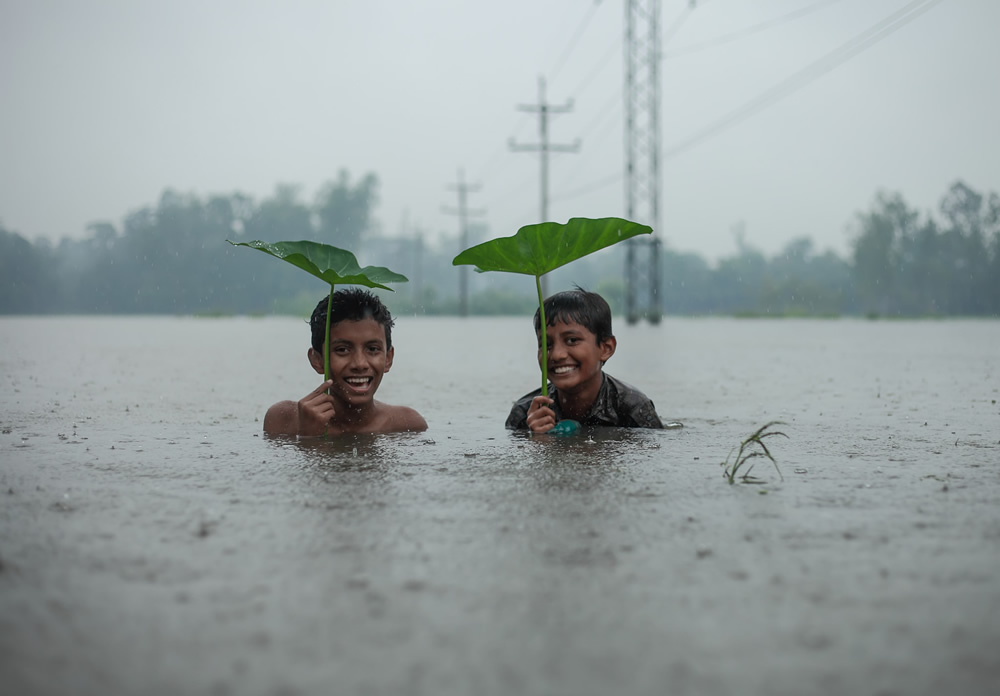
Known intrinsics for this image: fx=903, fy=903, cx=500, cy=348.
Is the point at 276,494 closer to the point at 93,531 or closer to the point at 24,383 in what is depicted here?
the point at 93,531

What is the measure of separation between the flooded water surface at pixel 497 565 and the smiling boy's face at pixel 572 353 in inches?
12.1

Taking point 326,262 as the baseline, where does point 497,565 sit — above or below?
below

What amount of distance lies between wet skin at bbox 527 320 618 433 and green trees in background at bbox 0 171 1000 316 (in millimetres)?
47163

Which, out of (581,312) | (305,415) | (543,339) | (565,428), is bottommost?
(565,428)

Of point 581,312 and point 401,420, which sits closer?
point 581,312

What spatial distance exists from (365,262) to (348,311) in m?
66.4

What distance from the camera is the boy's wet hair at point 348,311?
4223 mm

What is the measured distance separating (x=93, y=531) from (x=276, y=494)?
1.93ft

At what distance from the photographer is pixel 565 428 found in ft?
14.3

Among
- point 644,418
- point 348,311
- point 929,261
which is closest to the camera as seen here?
point 348,311

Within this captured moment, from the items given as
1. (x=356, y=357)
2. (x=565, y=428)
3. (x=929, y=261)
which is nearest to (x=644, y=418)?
(x=565, y=428)

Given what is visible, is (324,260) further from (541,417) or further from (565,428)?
(565,428)

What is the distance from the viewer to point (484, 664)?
54.1 inches

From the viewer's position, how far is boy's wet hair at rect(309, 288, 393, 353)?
4.22 metres
